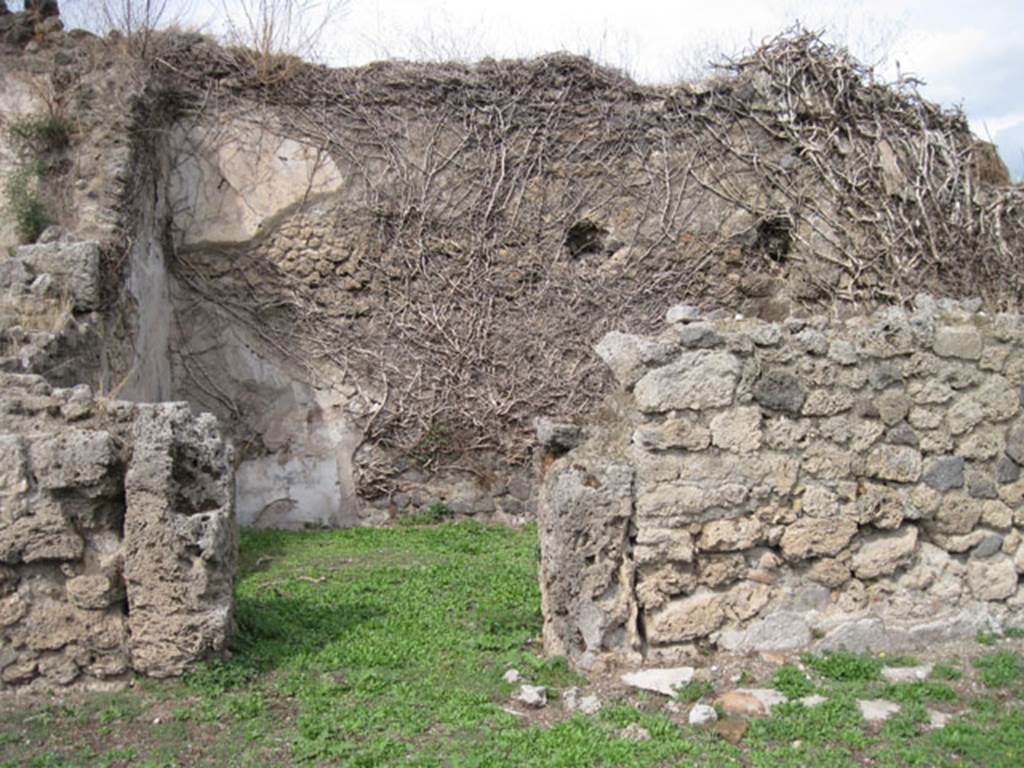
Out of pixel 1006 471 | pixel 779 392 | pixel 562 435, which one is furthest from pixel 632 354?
pixel 1006 471

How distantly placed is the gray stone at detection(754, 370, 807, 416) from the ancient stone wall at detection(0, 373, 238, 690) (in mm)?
2624

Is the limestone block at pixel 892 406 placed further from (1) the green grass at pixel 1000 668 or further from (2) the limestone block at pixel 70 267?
(2) the limestone block at pixel 70 267

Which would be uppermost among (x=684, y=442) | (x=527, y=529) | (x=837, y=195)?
(x=837, y=195)

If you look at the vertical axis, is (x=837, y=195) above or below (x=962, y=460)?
above

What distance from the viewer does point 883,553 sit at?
4949 mm

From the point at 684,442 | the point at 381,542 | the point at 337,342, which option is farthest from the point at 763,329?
the point at 337,342

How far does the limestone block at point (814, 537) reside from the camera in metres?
4.85

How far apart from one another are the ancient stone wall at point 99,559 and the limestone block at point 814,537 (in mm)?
2683

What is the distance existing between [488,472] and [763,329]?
4.94m

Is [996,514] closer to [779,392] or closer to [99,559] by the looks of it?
[779,392]

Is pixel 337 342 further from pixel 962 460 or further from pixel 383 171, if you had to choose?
pixel 962 460

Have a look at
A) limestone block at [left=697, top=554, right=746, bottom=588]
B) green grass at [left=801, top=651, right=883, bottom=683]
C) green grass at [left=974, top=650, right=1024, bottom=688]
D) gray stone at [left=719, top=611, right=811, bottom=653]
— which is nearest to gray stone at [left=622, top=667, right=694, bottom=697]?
gray stone at [left=719, top=611, right=811, bottom=653]

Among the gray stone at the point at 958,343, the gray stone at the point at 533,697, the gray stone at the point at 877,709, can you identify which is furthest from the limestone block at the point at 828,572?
the gray stone at the point at 533,697

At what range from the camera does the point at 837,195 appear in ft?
33.3
